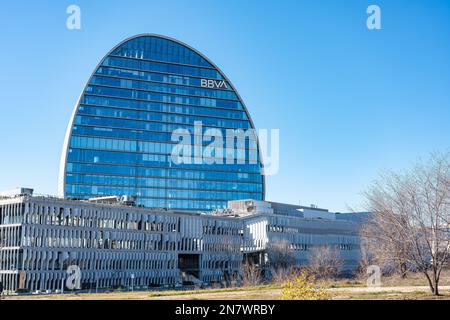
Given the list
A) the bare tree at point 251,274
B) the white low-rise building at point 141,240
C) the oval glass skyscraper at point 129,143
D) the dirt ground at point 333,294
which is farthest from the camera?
the oval glass skyscraper at point 129,143

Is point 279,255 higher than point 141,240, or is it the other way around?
point 141,240

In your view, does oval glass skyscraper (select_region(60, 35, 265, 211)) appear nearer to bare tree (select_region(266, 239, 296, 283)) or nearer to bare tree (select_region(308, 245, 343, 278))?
bare tree (select_region(308, 245, 343, 278))

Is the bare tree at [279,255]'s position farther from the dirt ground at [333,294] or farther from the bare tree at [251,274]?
the dirt ground at [333,294]

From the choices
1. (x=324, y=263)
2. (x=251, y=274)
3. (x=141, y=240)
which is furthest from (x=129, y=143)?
(x=251, y=274)

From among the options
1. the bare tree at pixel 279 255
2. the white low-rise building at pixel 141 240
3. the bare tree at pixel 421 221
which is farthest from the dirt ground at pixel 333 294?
the bare tree at pixel 279 255

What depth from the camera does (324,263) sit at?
129875 millimetres

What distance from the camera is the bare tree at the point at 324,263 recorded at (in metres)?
114

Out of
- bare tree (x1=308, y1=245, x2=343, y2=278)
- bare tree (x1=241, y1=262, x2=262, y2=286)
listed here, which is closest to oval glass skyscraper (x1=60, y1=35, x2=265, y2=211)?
bare tree (x1=241, y1=262, x2=262, y2=286)

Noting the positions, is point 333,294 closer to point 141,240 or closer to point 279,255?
point 141,240

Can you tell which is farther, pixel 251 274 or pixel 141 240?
pixel 141 240

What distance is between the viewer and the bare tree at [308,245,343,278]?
114 metres

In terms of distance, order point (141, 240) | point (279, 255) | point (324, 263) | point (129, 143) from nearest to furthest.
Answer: point (141, 240) → point (324, 263) → point (279, 255) → point (129, 143)

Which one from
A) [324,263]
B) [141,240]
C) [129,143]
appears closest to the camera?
[141,240]

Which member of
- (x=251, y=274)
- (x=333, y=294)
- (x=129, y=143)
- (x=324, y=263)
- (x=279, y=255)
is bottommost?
(x=324, y=263)
